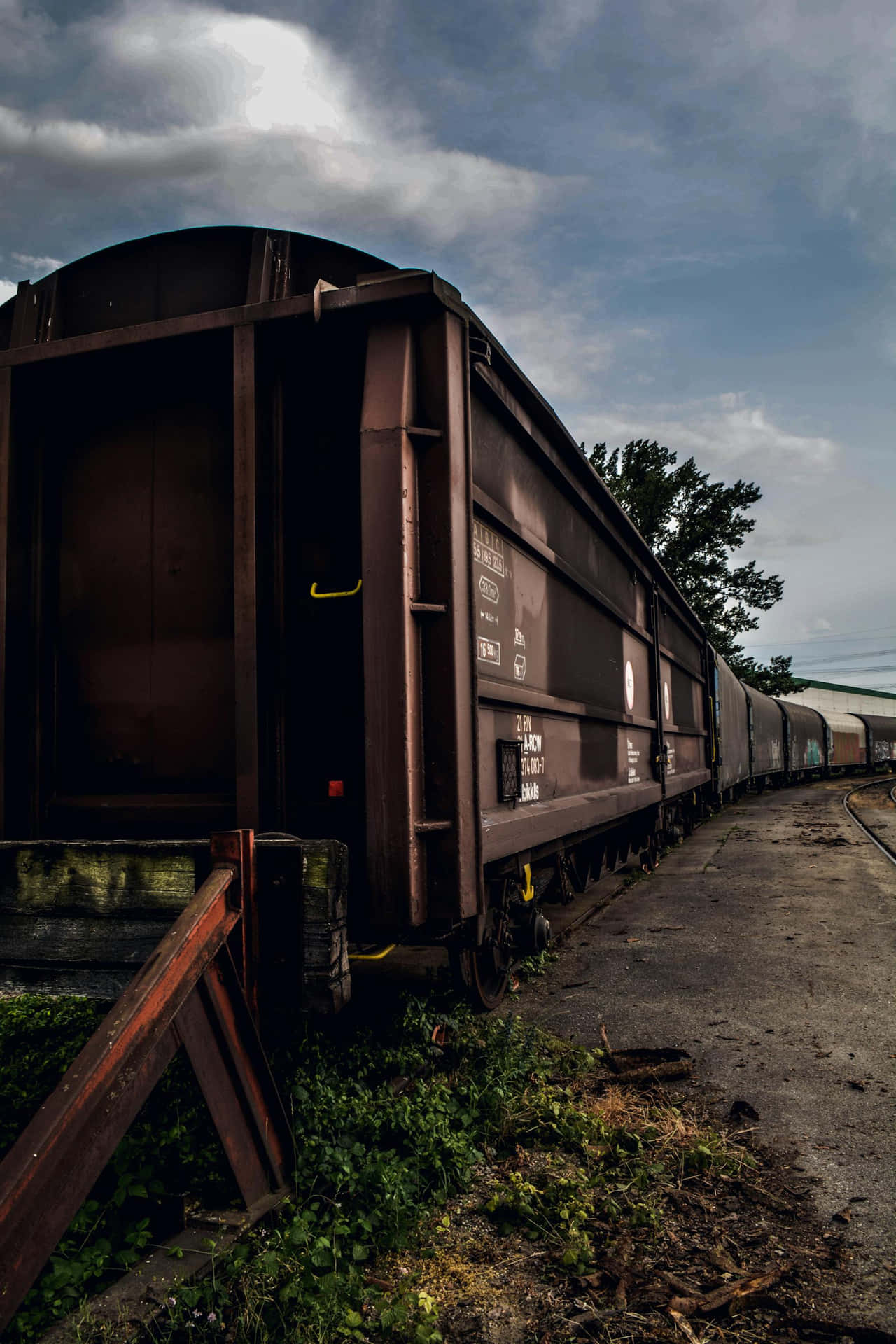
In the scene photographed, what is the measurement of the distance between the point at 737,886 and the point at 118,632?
6607 mm

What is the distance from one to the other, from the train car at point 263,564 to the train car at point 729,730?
1055 centimetres

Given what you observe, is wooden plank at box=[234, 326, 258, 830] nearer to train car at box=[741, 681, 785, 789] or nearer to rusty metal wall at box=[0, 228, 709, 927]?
rusty metal wall at box=[0, 228, 709, 927]

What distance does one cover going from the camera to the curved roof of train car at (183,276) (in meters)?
3.21

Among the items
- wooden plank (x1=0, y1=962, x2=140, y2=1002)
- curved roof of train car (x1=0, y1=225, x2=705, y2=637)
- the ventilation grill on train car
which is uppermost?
curved roof of train car (x1=0, y1=225, x2=705, y2=637)

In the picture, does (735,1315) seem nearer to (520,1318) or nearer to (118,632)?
(520,1318)

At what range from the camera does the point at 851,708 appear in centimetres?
7056

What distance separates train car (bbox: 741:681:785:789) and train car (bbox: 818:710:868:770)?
8195 mm

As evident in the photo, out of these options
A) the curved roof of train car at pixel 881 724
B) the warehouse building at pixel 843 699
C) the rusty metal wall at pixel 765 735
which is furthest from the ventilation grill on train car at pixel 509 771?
the warehouse building at pixel 843 699

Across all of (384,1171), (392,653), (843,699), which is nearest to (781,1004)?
(384,1171)

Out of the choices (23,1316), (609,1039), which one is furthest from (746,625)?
(23,1316)

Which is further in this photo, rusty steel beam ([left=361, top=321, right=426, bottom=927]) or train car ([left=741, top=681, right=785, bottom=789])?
train car ([left=741, top=681, right=785, bottom=789])

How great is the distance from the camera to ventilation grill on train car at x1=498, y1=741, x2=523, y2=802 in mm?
3701

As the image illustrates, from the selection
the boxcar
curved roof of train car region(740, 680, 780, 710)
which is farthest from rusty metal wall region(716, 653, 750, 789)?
the boxcar

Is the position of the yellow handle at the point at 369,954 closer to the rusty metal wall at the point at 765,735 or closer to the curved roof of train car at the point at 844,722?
the rusty metal wall at the point at 765,735
